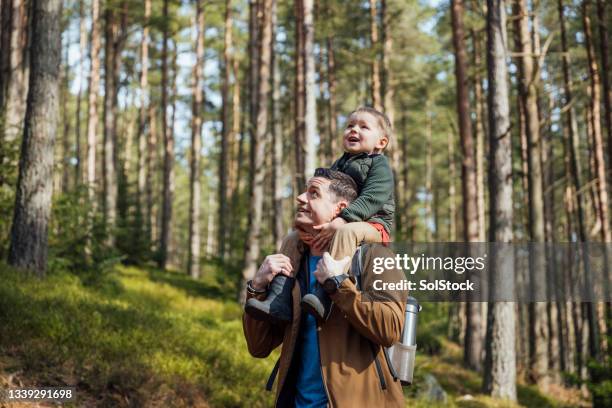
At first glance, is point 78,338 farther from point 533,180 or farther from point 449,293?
point 533,180

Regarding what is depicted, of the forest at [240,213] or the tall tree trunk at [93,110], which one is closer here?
the forest at [240,213]

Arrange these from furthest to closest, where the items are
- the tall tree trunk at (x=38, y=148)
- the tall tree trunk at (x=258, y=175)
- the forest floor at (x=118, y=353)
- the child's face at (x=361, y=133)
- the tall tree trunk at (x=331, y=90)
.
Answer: the tall tree trunk at (x=331, y=90) → the tall tree trunk at (x=258, y=175) → the tall tree trunk at (x=38, y=148) → the forest floor at (x=118, y=353) → the child's face at (x=361, y=133)

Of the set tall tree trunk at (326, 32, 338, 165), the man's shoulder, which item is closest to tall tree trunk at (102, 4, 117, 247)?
tall tree trunk at (326, 32, 338, 165)

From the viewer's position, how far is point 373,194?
284 cm

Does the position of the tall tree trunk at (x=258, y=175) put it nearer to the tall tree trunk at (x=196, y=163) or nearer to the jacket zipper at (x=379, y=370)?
the tall tree trunk at (x=196, y=163)

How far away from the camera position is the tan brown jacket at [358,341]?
A: 237cm

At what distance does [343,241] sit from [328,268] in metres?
0.16

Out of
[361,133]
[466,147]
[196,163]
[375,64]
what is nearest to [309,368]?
[361,133]

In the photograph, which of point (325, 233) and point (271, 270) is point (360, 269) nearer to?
point (325, 233)

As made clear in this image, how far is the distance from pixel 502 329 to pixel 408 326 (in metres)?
9.36

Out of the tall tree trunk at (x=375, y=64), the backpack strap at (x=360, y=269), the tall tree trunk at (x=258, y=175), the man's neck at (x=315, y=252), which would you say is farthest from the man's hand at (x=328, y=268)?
the tall tree trunk at (x=258, y=175)

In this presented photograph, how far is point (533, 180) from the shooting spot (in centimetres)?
1462

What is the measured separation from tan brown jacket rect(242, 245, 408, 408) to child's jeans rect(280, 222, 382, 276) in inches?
3.1

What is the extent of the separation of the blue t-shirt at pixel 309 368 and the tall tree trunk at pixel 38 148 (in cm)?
780
